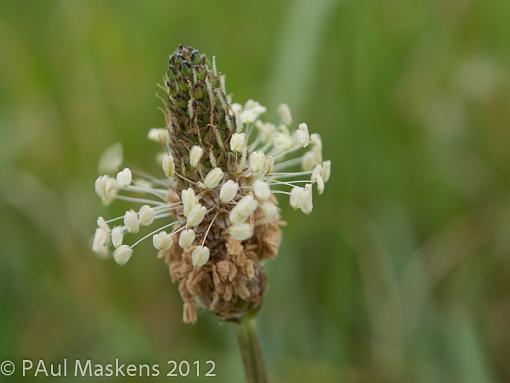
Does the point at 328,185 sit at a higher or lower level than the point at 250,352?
higher

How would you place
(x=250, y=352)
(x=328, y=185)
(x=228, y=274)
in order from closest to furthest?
(x=228, y=274)
(x=250, y=352)
(x=328, y=185)

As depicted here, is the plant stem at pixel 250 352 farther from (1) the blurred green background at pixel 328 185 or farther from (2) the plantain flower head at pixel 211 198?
(1) the blurred green background at pixel 328 185

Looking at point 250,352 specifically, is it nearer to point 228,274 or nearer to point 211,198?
point 228,274

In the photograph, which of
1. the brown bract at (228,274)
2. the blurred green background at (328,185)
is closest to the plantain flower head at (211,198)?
the brown bract at (228,274)

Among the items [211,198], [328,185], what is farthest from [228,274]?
[328,185]

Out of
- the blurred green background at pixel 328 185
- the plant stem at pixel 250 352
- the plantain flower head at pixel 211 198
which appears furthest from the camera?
the blurred green background at pixel 328 185

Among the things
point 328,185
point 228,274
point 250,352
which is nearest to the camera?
point 228,274

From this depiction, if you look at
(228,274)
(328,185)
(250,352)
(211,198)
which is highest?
(328,185)
